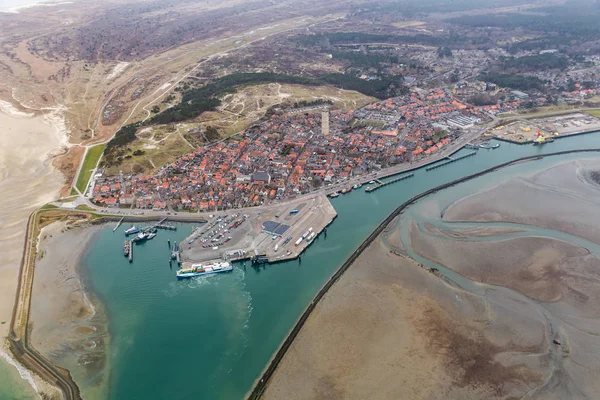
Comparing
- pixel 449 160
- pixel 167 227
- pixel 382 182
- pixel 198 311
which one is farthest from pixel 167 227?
pixel 449 160

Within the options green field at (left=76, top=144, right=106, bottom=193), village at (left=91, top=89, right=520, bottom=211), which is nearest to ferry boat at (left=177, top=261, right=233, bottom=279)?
village at (left=91, top=89, right=520, bottom=211)

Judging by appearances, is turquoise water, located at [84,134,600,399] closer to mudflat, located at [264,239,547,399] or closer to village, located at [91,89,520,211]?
mudflat, located at [264,239,547,399]

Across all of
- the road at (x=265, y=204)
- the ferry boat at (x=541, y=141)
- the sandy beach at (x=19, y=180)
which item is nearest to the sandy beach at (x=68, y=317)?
the sandy beach at (x=19, y=180)

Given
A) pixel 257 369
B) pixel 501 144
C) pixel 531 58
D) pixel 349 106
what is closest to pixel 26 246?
pixel 257 369

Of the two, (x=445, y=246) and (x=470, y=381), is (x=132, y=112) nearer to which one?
(x=445, y=246)

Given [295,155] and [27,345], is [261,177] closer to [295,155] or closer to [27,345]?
[295,155]

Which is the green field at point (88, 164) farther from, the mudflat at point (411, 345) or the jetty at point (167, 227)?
the mudflat at point (411, 345)
